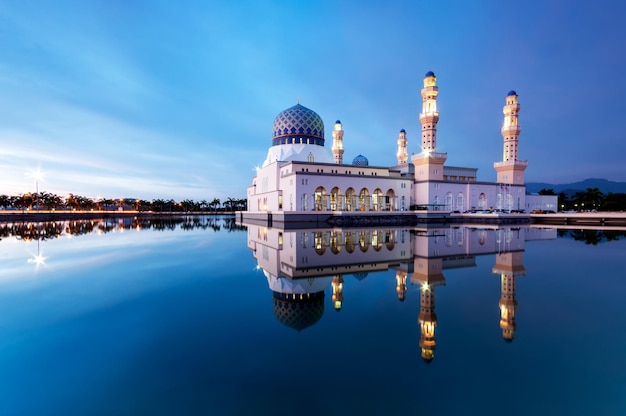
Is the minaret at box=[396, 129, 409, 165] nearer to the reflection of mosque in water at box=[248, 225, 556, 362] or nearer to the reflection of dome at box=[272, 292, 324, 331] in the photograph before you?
the reflection of mosque in water at box=[248, 225, 556, 362]

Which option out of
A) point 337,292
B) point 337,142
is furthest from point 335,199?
point 337,292

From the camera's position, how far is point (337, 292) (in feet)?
22.6

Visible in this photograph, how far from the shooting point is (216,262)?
11.0 m

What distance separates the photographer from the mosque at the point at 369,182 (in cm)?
3453

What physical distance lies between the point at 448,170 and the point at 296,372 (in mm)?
49686

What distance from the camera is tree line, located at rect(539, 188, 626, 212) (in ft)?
194

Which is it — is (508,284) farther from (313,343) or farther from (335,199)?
(335,199)

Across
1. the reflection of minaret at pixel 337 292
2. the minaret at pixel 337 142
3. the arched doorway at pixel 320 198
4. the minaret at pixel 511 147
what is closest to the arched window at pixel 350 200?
the arched doorway at pixel 320 198

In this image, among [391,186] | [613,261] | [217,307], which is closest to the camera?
[217,307]

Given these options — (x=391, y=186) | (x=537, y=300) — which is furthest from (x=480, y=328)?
(x=391, y=186)

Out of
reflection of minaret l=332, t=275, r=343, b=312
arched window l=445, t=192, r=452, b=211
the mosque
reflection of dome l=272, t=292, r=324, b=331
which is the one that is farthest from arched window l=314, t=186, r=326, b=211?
reflection of dome l=272, t=292, r=324, b=331

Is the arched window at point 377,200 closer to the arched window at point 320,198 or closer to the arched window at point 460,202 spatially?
the arched window at point 320,198

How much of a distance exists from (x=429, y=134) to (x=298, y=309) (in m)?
38.4

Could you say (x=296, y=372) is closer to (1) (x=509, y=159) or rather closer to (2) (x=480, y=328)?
(2) (x=480, y=328)
